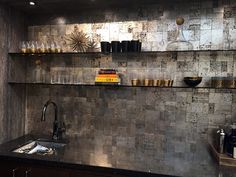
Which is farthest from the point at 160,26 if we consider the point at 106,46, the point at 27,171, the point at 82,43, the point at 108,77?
the point at 27,171

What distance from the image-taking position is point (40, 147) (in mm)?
2354

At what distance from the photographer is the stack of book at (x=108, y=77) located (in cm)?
227

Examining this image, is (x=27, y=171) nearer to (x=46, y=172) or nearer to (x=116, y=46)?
(x=46, y=172)

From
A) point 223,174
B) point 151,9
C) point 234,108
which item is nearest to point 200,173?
point 223,174

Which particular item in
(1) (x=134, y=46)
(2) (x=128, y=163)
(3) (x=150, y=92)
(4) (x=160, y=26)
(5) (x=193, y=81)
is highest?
(4) (x=160, y=26)

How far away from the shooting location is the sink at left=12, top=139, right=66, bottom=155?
217cm

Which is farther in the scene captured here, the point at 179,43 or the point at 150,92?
the point at 150,92

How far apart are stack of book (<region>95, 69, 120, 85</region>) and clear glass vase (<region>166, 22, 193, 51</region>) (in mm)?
599

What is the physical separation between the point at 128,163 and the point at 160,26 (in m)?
1.41

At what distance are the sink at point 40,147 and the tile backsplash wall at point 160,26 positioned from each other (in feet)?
3.57

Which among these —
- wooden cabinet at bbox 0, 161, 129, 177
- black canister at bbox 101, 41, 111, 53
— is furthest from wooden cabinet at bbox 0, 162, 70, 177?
black canister at bbox 101, 41, 111, 53

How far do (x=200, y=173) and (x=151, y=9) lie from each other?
1646 millimetres

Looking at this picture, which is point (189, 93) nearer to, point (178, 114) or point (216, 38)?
point (178, 114)

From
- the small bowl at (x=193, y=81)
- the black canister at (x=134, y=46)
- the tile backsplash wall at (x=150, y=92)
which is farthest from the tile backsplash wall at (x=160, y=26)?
the small bowl at (x=193, y=81)
